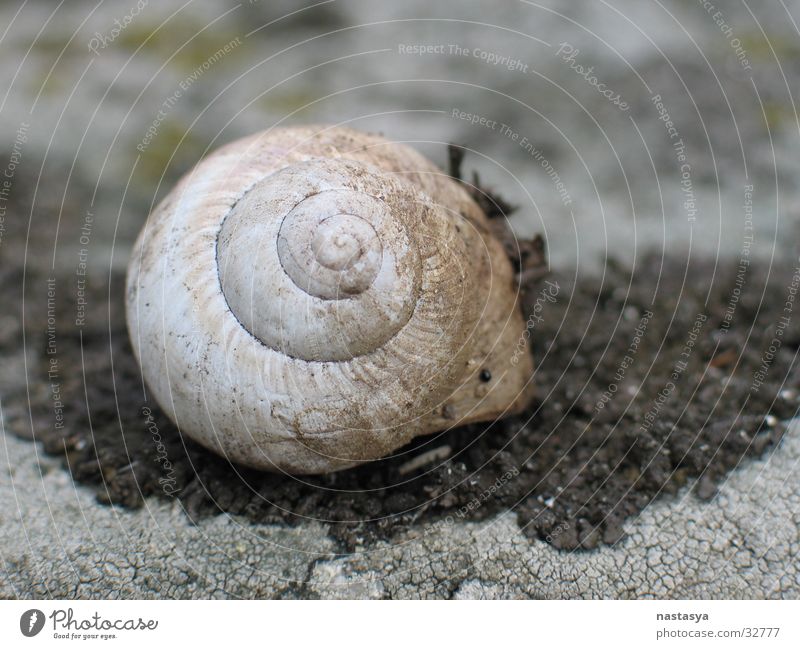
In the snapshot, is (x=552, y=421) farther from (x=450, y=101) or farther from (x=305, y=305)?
(x=450, y=101)

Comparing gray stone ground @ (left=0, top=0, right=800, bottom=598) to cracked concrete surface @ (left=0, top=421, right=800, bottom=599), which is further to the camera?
gray stone ground @ (left=0, top=0, right=800, bottom=598)

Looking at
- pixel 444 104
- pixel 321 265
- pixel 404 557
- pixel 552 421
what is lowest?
pixel 404 557

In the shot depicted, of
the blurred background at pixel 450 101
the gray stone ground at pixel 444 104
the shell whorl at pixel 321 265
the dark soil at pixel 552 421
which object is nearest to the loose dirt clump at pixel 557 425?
the dark soil at pixel 552 421

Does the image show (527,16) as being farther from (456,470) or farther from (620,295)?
(456,470)

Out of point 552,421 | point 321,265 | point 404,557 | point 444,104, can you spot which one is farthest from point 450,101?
point 404,557

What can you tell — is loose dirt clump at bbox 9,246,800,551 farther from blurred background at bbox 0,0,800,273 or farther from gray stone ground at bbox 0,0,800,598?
blurred background at bbox 0,0,800,273

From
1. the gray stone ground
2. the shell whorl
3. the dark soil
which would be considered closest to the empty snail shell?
the shell whorl
